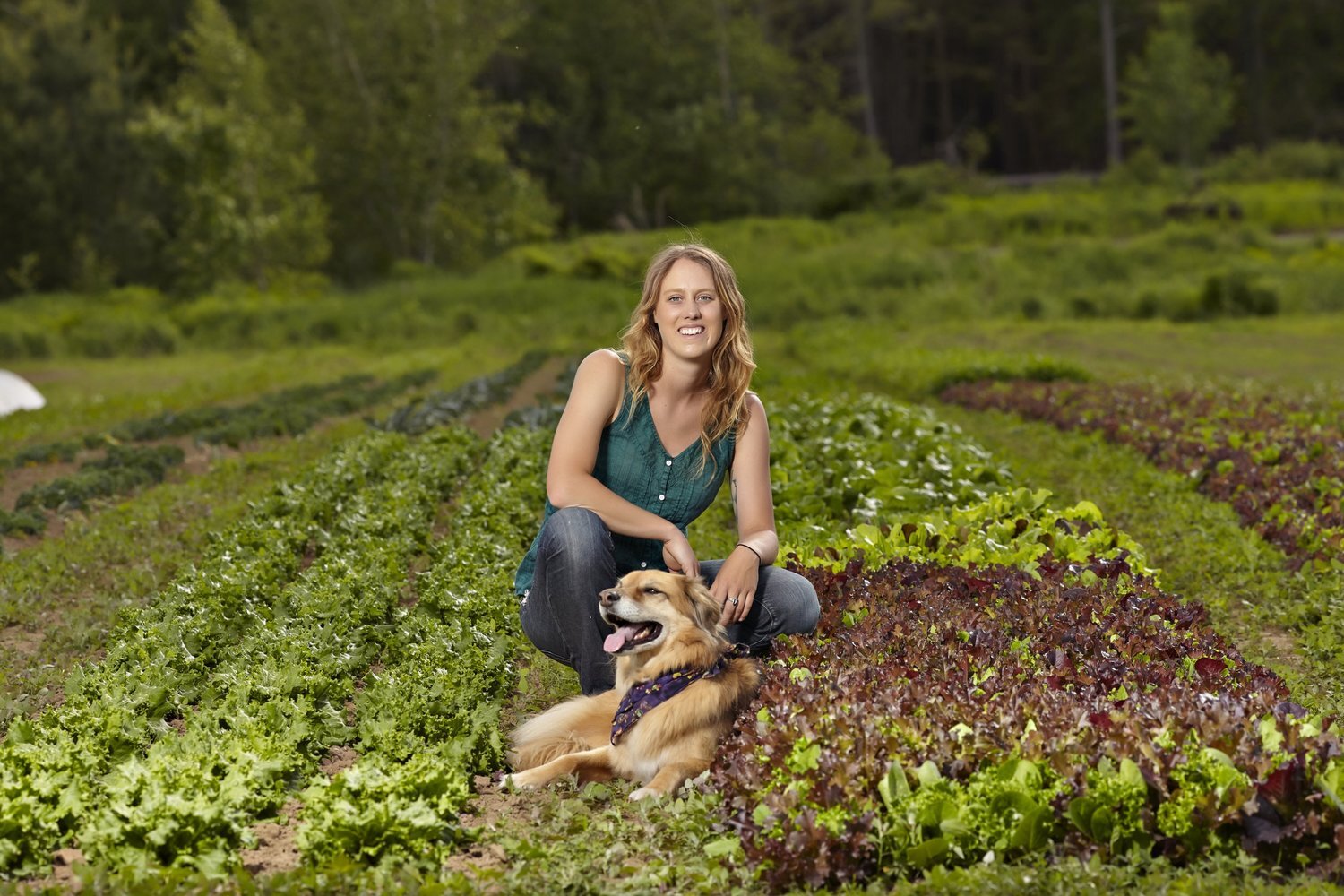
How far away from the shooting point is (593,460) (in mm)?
5824

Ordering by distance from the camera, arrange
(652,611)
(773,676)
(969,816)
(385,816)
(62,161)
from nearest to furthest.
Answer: (969,816) → (385,816) → (652,611) → (773,676) → (62,161)

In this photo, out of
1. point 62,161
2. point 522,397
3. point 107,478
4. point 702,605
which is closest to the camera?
point 702,605

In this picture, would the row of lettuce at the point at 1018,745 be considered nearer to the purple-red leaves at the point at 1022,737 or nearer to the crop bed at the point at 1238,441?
the purple-red leaves at the point at 1022,737

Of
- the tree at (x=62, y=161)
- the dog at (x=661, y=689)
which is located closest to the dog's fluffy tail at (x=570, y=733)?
the dog at (x=661, y=689)

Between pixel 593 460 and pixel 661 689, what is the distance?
117 cm

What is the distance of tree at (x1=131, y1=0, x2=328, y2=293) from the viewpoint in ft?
116

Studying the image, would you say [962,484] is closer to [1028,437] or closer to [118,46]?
[1028,437]

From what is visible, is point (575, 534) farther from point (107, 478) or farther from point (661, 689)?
point (107, 478)

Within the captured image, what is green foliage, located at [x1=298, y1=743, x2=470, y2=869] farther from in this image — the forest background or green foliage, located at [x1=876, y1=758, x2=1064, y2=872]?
the forest background

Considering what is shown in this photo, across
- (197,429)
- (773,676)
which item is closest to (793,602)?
(773,676)

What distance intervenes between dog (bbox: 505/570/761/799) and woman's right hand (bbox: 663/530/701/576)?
250mm

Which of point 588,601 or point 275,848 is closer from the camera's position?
point 275,848

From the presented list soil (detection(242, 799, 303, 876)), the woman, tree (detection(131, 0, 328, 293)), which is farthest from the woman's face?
tree (detection(131, 0, 328, 293))

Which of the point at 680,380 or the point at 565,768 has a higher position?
the point at 680,380
